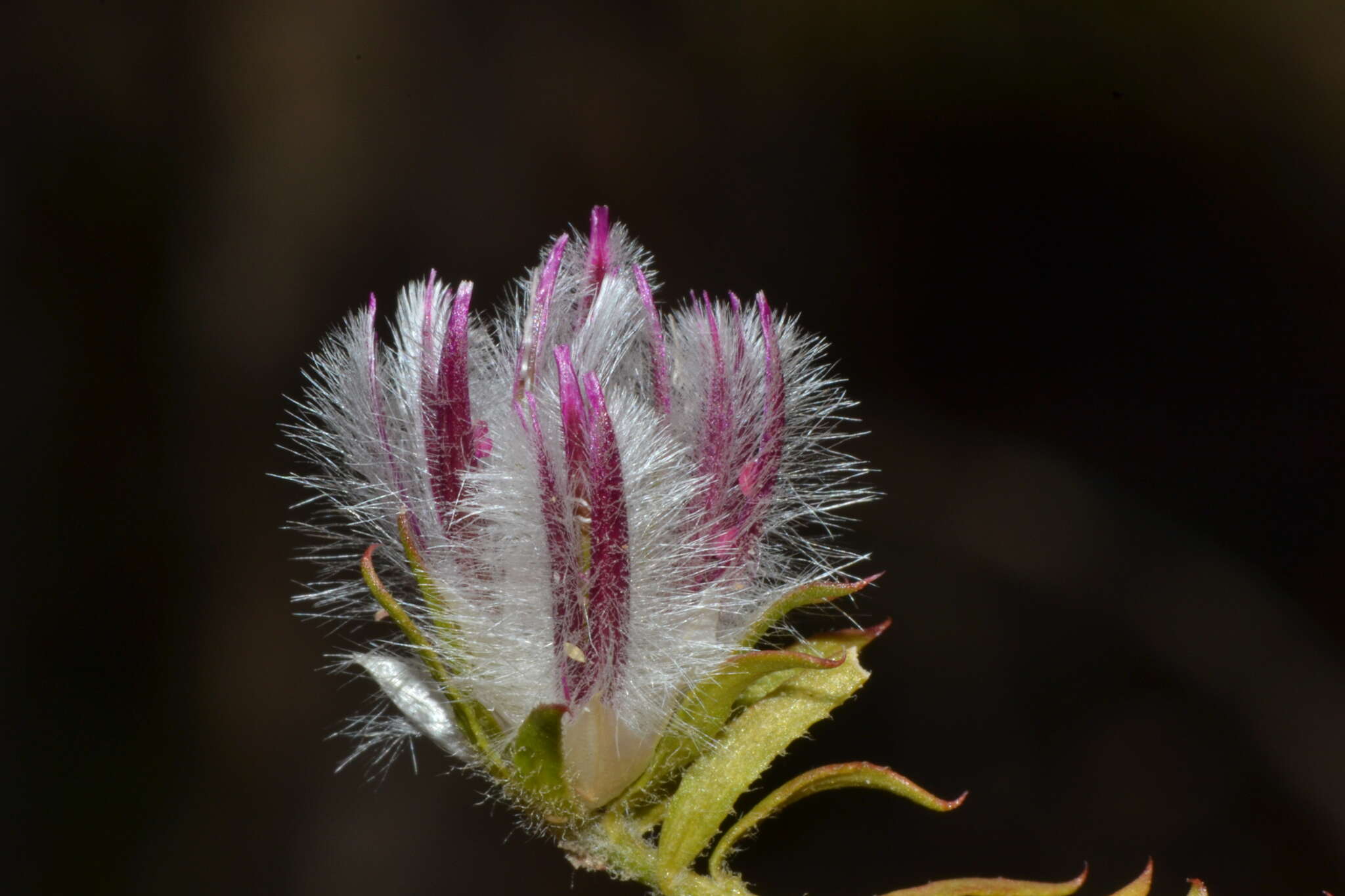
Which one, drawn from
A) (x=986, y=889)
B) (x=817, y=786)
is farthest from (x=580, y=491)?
(x=986, y=889)

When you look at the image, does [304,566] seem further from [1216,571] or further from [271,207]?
[1216,571]

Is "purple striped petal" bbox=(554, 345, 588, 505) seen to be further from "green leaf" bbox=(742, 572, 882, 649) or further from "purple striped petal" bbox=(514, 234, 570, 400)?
"green leaf" bbox=(742, 572, 882, 649)

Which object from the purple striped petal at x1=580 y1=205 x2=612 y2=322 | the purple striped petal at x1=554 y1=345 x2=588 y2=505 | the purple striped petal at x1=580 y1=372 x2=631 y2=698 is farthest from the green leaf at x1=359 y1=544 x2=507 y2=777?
the purple striped petal at x1=580 y1=205 x2=612 y2=322

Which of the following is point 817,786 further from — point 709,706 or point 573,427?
point 573,427

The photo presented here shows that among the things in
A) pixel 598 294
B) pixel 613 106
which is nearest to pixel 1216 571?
pixel 613 106

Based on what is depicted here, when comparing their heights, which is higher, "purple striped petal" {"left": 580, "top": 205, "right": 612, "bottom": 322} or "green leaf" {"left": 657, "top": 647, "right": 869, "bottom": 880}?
"purple striped petal" {"left": 580, "top": 205, "right": 612, "bottom": 322}

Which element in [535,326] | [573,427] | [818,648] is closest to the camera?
[573,427]

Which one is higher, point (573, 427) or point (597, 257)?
point (597, 257)
